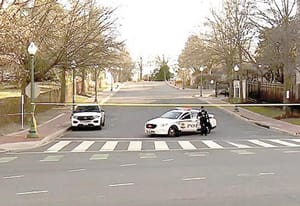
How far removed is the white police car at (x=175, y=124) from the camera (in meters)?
31.8

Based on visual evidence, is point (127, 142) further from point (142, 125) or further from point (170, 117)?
point (142, 125)

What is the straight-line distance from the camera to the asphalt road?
1099 cm

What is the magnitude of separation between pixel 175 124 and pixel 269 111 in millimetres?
22702

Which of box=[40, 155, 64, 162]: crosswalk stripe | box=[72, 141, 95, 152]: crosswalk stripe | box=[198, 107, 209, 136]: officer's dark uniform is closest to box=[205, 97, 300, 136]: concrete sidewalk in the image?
box=[198, 107, 209, 136]: officer's dark uniform

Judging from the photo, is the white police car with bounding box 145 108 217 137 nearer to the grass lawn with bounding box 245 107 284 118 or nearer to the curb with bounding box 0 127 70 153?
the curb with bounding box 0 127 70 153

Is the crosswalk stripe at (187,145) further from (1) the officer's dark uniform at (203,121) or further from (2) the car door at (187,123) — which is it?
(1) the officer's dark uniform at (203,121)

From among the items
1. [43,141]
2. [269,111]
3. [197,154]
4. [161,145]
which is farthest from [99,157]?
[269,111]

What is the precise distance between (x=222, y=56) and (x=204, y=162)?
47460mm

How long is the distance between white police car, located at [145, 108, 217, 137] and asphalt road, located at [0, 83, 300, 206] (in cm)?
457

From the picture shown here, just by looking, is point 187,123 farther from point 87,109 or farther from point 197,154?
point 197,154

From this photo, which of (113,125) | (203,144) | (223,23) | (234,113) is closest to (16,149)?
(203,144)

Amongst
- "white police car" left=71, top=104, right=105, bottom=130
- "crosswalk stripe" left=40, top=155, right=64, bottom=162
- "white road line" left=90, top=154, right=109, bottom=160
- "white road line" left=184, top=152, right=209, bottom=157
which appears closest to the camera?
"crosswalk stripe" left=40, top=155, right=64, bottom=162

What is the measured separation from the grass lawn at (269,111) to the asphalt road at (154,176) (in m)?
23.1

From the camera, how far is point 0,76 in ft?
120
